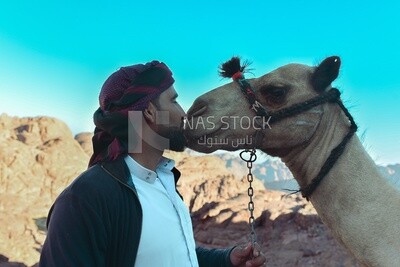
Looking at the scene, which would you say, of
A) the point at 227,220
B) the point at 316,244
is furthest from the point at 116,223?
the point at 227,220

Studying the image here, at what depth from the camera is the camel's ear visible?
2988 millimetres

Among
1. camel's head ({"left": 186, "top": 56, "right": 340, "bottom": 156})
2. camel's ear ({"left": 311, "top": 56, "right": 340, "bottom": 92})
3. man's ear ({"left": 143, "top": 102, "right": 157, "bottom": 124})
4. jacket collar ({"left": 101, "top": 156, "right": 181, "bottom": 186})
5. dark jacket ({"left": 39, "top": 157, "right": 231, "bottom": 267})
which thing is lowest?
dark jacket ({"left": 39, "top": 157, "right": 231, "bottom": 267})

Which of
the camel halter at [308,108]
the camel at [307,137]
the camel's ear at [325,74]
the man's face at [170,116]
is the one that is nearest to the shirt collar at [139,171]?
the man's face at [170,116]

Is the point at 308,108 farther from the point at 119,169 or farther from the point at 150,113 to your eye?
the point at 119,169

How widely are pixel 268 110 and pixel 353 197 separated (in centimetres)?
83

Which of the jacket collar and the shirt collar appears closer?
the jacket collar

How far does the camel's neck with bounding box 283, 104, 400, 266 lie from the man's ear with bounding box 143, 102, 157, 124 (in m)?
1.22

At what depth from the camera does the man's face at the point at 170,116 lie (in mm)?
2357

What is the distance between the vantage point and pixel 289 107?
9.89 feet

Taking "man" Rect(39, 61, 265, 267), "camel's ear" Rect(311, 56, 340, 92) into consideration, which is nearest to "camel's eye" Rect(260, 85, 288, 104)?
"camel's ear" Rect(311, 56, 340, 92)

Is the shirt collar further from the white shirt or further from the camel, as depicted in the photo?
the camel

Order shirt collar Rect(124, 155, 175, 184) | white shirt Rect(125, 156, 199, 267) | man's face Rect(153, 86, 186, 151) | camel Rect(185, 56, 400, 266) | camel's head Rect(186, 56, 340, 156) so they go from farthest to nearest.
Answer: camel's head Rect(186, 56, 340, 156)
camel Rect(185, 56, 400, 266)
man's face Rect(153, 86, 186, 151)
shirt collar Rect(124, 155, 175, 184)
white shirt Rect(125, 156, 199, 267)

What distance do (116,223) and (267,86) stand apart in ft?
5.44

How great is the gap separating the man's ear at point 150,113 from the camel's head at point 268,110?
62cm
